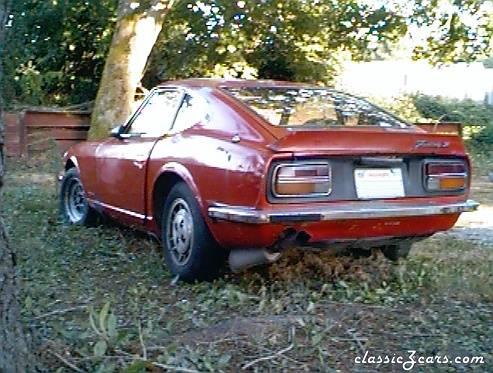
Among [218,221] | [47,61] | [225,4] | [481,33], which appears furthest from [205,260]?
[481,33]

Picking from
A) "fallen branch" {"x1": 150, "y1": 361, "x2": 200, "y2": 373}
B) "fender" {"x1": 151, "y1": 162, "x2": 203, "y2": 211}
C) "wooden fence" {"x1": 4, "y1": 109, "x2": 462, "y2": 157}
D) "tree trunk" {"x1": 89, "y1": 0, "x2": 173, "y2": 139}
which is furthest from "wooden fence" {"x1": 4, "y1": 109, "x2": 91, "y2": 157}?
"fallen branch" {"x1": 150, "y1": 361, "x2": 200, "y2": 373}

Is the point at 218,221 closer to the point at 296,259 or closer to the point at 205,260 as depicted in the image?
the point at 205,260

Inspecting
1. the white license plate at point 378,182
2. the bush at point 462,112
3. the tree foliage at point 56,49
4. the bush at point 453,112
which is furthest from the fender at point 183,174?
the bush at point 462,112

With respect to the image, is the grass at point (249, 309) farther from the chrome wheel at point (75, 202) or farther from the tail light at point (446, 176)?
the chrome wheel at point (75, 202)

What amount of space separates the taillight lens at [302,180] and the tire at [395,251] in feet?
4.00

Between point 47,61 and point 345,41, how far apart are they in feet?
20.7

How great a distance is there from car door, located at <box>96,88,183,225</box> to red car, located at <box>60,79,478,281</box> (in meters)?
0.02

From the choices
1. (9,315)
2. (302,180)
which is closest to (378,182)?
(302,180)

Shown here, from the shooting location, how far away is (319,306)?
199 inches

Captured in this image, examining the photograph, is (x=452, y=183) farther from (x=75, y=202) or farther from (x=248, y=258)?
(x=75, y=202)

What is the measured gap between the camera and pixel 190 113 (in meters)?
6.27

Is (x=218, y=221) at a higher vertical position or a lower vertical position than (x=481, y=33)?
lower

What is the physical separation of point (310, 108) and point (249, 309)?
1776 mm

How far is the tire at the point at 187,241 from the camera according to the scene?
5.68m
